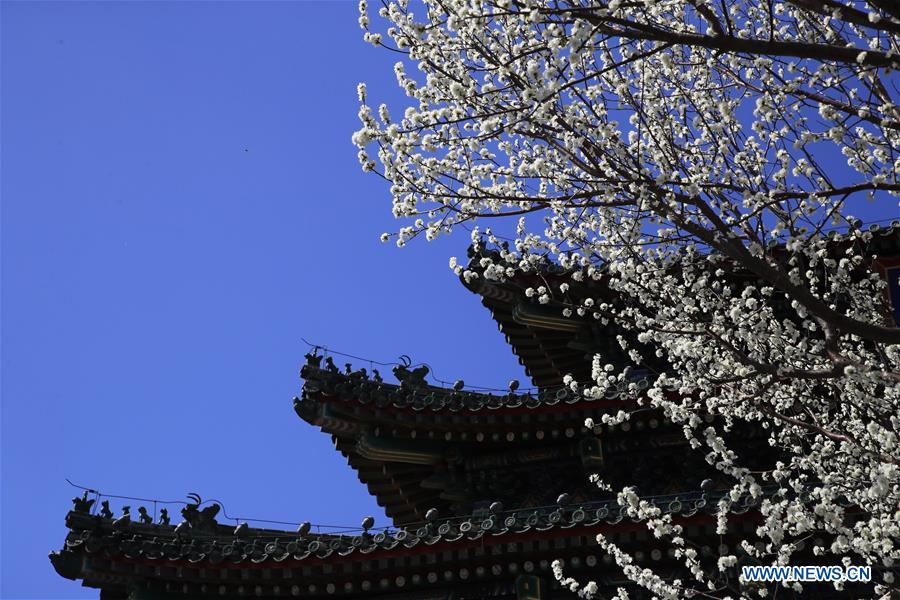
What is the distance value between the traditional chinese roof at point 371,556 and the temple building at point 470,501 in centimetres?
2

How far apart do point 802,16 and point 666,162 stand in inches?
67.9

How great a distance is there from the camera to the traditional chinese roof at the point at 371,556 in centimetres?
1302

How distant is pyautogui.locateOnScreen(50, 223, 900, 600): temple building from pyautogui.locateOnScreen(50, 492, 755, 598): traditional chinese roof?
0.8 inches

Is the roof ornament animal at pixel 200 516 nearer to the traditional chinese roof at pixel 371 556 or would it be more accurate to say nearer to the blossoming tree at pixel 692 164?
the traditional chinese roof at pixel 371 556

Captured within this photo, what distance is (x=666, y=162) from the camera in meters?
9.09

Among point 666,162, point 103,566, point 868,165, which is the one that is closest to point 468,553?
point 103,566

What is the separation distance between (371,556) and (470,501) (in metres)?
2.64

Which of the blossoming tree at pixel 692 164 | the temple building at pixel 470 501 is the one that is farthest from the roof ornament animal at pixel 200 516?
the blossoming tree at pixel 692 164

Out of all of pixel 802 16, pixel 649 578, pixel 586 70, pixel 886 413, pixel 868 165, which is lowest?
pixel 649 578

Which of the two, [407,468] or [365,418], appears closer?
[365,418]

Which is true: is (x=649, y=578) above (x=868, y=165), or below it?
below

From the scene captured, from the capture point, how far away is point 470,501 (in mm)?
15898

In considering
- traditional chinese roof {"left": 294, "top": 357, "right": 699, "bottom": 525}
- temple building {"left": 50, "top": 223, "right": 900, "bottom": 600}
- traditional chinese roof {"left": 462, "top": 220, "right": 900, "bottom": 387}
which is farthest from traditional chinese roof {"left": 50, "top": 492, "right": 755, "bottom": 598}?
traditional chinese roof {"left": 462, "top": 220, "right": 900, "bottom": 387}

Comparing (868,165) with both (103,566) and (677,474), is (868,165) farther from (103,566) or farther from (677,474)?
(103,566)
